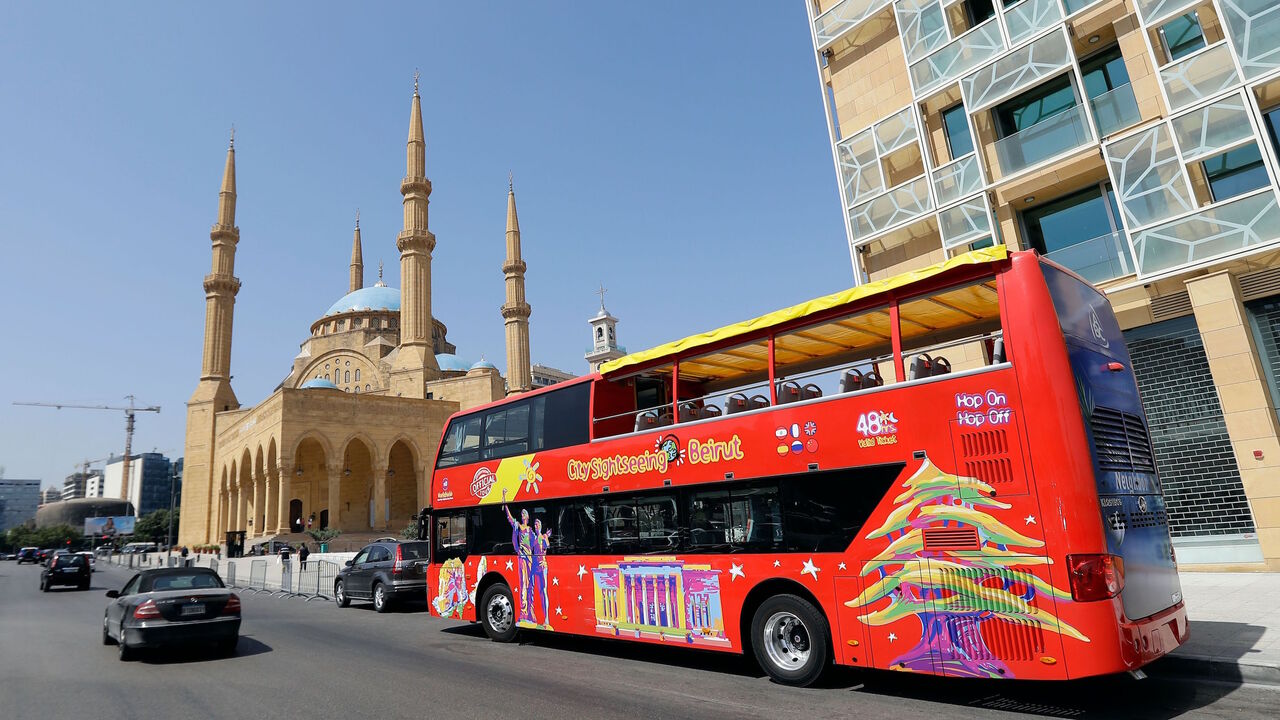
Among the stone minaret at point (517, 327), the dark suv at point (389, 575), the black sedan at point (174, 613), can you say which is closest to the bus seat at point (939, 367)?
the black sedan at point (174, 613)

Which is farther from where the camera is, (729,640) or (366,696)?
(729,640)

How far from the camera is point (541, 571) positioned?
32.8ft

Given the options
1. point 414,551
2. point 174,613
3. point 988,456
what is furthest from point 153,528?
point 988,456

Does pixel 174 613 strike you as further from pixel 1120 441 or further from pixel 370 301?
pixel 370 301

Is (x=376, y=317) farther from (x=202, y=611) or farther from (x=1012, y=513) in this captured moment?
(x=1012, y=513)

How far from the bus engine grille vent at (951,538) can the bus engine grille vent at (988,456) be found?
47 centimetres

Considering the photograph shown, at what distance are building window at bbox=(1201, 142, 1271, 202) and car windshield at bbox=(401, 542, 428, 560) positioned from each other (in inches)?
675

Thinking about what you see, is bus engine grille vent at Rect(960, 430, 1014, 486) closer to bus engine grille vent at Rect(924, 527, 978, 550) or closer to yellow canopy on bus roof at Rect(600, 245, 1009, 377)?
bus engine grille vent at Rect(924, 527, 978, 550)

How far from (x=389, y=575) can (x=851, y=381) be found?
12.3 meters

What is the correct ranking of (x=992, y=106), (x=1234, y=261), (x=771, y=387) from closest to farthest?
(x=771, y=387)
(x=1234, y=261)
(x=992, y=106)

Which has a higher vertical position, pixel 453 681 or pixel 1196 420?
pixel 1196 420

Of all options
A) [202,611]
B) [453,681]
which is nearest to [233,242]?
[202,611]

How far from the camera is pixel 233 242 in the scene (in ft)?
172

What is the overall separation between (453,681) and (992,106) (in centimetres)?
1569
